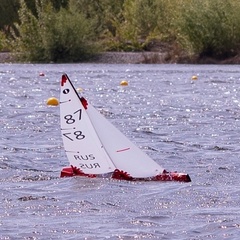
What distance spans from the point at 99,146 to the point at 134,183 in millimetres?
840

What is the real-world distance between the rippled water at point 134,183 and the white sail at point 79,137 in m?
0.26

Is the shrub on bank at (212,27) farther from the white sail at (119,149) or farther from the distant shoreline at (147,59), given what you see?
the white sail at (119,149)

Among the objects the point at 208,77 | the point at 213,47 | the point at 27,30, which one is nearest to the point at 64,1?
the point at 27,30

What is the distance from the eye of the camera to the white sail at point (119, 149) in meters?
16.5

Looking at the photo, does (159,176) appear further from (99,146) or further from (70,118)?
(70,118)

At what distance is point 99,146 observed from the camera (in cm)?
1656

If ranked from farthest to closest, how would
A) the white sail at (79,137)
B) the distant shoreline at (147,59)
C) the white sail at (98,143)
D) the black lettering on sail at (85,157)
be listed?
the distant shoreline at (147,59) < the black lettering on sail at (85,157) < the white sail at (98,143) < the white sail at (79,137)

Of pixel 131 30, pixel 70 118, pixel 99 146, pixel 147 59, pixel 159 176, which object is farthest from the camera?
pixel 131 30

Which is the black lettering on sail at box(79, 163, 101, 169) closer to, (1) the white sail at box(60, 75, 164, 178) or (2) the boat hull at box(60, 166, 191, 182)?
(1) the white sail at box(60, 75, 164, 178)

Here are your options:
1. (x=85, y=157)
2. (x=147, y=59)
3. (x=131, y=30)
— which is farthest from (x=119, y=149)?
(x=131, y=30)

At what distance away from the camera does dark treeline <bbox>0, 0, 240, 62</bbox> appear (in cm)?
7112

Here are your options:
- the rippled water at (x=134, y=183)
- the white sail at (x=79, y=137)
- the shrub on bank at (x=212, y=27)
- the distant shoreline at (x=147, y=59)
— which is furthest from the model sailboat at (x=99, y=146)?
the distant shoreline at (x=147, y=59)

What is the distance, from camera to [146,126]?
26.5 meters

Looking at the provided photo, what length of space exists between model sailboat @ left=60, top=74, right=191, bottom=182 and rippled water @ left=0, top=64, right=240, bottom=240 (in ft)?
0.69
